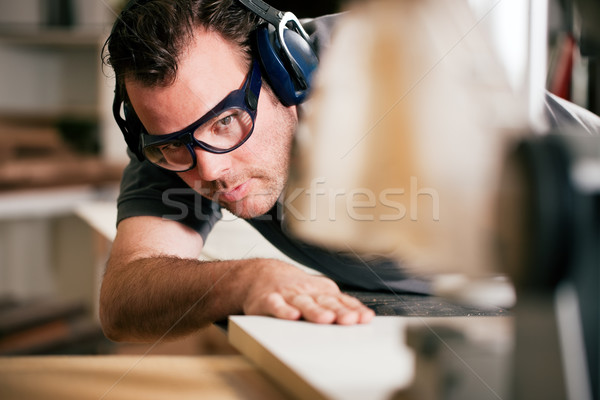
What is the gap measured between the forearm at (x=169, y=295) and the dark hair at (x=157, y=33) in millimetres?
110

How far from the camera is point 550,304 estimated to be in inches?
8.3

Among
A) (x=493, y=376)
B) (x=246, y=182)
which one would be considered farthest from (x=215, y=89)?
(x=493, y=376)

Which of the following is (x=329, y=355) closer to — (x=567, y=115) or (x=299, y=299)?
(x=299, y=299)

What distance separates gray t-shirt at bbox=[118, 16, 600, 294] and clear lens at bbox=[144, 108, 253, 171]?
0.02 metres

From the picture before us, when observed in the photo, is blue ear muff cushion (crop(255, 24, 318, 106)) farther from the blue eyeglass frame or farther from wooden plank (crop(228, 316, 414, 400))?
wooden plank (crop(228, 316, 414, 400))

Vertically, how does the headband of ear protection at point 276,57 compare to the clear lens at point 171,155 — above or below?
above

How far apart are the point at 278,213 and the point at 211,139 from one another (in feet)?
0.24

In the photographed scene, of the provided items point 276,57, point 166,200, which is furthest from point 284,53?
point 166,200

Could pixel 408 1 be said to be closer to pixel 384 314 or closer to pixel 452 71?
pixel 452 71

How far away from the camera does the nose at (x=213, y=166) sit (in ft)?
1.13

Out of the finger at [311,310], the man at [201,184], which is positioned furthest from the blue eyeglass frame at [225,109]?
the finger at [311,310]

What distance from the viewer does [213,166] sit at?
35cm

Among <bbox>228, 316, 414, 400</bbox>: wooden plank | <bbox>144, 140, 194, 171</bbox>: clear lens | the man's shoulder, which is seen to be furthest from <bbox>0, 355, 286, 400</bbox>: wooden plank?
the man's shoulder

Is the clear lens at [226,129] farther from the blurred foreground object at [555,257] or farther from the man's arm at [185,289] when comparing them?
the blurred foreground object at [555,257]
